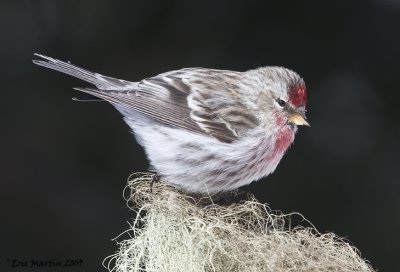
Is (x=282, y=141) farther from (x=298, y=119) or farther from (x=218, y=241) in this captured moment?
(x=218, y=241)

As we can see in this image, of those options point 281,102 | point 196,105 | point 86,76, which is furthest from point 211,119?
point 86,76

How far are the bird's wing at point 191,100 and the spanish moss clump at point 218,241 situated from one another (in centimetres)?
29

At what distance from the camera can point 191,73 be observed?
2.88 m

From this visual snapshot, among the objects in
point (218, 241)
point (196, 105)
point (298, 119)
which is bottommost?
point (218, 241)

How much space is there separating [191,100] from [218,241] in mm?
779

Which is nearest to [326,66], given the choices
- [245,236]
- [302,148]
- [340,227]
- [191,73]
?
[302,148]

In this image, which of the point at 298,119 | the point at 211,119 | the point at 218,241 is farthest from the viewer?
the point at 211,119

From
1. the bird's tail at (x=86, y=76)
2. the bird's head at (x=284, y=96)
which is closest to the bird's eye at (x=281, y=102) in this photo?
the bird's head at (x=284, y=96)

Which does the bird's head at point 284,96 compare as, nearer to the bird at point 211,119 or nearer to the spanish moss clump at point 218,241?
the bird at point 211,119

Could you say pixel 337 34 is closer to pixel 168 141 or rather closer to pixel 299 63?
pixel 299 63

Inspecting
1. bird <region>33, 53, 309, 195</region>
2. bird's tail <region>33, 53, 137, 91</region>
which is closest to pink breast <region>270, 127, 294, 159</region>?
bird <region>33, 53, 309, 195</region>

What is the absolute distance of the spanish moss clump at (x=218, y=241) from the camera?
215 centimetres

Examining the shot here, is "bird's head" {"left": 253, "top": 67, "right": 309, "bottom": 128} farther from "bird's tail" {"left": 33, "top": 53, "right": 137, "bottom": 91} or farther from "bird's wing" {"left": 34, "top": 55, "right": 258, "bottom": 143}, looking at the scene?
"bird's tail" {"left": 33, "top": 53, "right": 137, "bottom": 91}

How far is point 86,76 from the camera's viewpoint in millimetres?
2715
